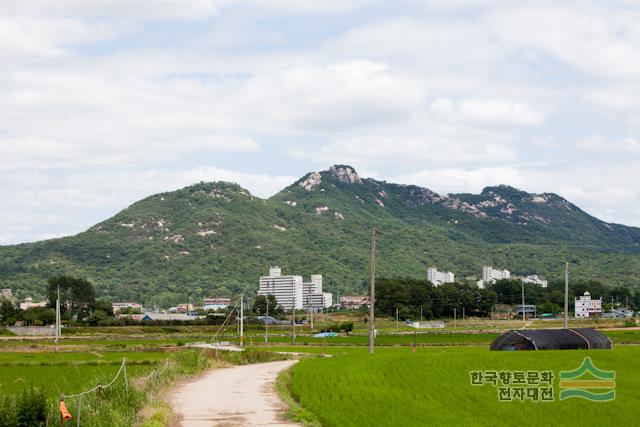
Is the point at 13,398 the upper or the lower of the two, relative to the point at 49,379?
upper

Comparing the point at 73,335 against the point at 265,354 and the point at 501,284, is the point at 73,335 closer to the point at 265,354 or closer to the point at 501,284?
the point at 265,354

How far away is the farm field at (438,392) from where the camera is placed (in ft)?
61.2

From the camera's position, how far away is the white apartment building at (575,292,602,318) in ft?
463

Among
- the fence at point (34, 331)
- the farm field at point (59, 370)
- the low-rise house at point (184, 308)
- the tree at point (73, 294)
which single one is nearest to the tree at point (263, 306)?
the low-rise house at point (184, 308)

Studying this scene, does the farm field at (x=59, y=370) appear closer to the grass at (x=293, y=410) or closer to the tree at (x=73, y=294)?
the grass at (x=293, y=410)

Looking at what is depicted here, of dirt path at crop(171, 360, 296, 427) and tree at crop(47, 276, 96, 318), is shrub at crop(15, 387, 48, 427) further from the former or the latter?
tree at crop(47, 276, 96, 318)

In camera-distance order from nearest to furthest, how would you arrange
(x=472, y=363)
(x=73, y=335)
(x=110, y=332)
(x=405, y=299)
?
(x=472, y=363) → (x=73, y=335) → (x=110, y=332) → (x=405, y=299)

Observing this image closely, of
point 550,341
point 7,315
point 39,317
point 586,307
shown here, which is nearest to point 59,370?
point 550,341

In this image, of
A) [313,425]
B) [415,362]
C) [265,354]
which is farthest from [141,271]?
[313,425]

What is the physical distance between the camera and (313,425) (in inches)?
713

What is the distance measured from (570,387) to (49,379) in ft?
66.4

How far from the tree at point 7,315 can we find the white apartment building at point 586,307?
93.0 metres

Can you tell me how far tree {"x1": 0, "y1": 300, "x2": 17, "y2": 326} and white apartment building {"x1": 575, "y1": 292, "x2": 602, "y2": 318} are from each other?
305ft

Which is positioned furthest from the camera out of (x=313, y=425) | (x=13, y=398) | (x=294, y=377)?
(x=294, y=377)
